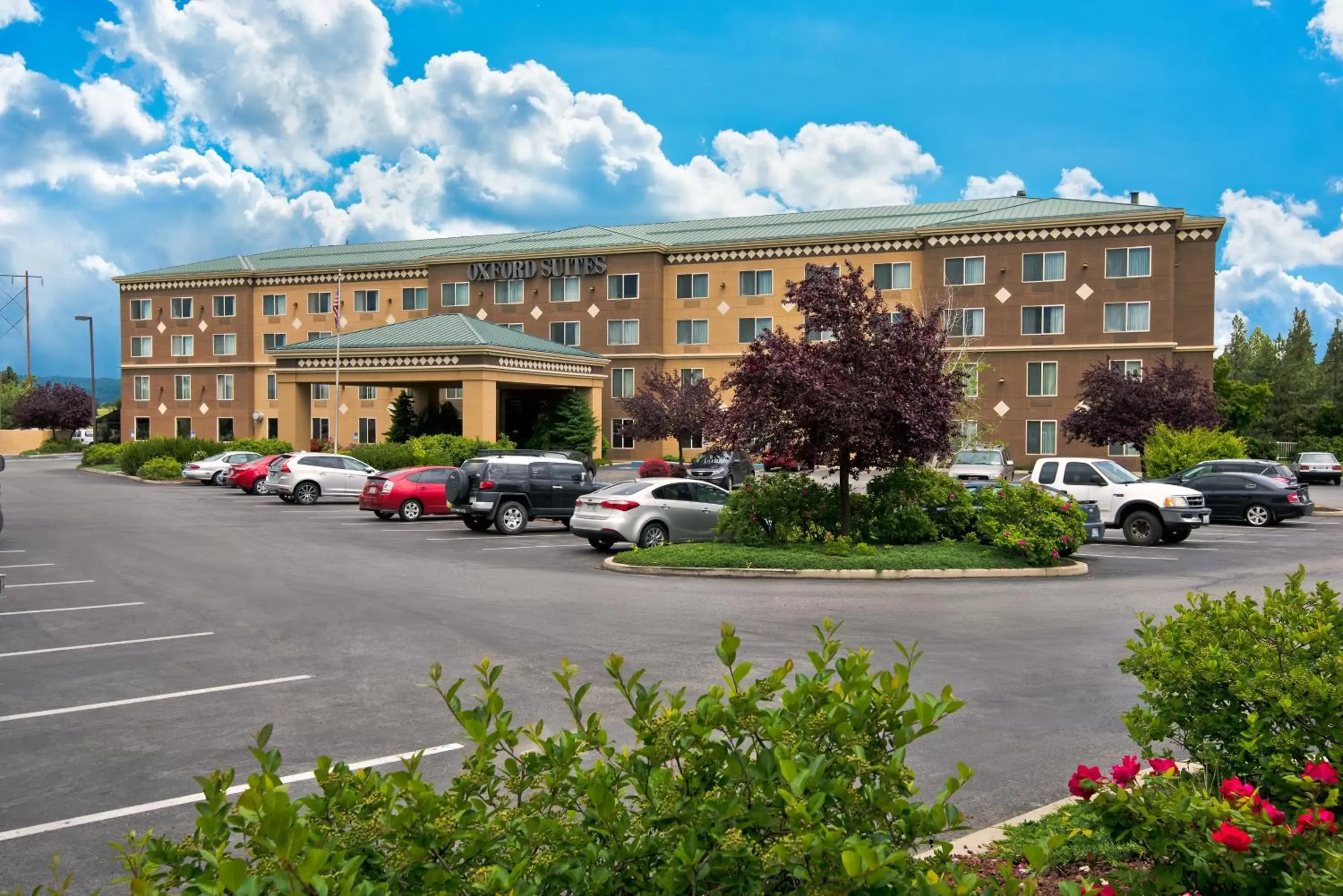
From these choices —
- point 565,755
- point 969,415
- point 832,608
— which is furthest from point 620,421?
point 565,755

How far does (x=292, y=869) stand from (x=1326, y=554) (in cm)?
2268

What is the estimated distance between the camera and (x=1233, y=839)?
11.2ft

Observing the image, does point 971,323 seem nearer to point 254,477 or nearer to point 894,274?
point 894,274

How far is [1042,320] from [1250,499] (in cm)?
2493

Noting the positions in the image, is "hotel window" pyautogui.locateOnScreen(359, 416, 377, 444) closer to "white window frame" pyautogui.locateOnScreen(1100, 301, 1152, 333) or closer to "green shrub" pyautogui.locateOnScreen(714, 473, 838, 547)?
"white window frame" pyautogui.locateOnScreen(1100, 301, 1152, 333)

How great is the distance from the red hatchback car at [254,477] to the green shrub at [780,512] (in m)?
24.1

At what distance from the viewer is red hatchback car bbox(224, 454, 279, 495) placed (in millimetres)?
38938

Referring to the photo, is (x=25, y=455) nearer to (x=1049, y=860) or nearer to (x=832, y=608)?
(x=832, y=608)

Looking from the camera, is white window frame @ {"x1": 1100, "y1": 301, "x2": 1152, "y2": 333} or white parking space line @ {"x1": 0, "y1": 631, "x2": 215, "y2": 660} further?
white window frame @ {"x1": 1100, "y1": 301, "x2": 1152, "y2": 333}

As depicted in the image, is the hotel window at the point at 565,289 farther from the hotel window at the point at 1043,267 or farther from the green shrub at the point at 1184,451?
the green shrub at the point at 1184,451

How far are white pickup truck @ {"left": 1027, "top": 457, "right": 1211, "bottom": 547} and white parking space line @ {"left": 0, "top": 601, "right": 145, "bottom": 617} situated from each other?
17.3 meters

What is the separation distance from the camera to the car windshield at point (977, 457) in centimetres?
3206

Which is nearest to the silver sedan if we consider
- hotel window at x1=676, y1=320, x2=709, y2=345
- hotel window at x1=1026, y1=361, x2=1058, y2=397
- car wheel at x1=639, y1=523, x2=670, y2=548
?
car wheel at x1=639, y1=523, x2=670, y2=548

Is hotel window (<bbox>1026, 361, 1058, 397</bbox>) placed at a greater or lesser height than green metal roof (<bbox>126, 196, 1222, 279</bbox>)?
lesser
